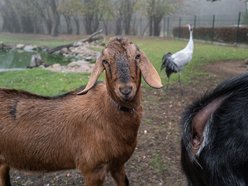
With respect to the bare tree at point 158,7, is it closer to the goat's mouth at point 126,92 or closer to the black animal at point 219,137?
the goat's mouth at point 126,92

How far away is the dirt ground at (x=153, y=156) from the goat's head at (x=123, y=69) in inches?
17.1

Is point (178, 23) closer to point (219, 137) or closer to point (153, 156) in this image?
point (153, 156)

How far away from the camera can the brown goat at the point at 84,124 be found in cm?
308

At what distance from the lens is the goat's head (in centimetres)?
287

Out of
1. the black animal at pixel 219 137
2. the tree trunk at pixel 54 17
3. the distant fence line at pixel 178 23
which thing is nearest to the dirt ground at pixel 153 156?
the black animal at pixel 219 137

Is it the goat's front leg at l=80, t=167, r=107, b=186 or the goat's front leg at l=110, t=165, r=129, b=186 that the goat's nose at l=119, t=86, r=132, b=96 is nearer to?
the goat's front leg at l=80, t=167, r=107, b=186

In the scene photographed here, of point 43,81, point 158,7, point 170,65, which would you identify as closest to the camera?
point 170,65

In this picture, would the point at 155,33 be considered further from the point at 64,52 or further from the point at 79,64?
the point at 79,64

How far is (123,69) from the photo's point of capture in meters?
2.90

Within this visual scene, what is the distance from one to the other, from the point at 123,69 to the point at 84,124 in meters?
0.76

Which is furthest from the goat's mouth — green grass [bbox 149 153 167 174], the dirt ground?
green grass [bbox 149 153 167 174]

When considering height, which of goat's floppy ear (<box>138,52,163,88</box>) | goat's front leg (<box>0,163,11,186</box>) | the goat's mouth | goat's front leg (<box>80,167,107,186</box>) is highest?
goat's floppy ear (<box>138,52,163,88</box>)

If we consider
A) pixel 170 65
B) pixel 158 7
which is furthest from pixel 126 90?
pixel 158 7

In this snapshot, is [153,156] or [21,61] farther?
[21,61]
